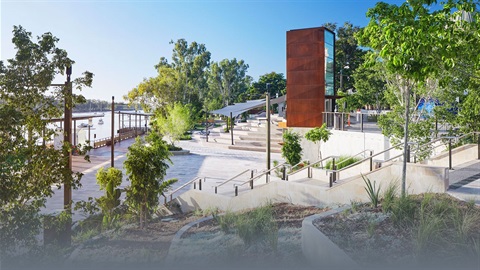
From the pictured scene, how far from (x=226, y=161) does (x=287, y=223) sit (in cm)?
1739

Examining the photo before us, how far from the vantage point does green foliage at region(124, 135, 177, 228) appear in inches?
432

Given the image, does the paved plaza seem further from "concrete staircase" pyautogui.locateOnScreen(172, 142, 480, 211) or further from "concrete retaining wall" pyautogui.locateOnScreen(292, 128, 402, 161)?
"concrete retaining wall" pyautogui.locateOnScreen(292, 128, 402, 161)

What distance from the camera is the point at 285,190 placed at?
1093 centimetres

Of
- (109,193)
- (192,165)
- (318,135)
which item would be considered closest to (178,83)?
(192,165)

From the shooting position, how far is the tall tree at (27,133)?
7141 mm

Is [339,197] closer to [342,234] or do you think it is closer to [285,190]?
[285,190]

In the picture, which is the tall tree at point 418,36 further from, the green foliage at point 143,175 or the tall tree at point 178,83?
the tall tree at point 178,83

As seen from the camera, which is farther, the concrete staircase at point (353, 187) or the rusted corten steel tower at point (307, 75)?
the rusted corten steel tower at point (307, 75)

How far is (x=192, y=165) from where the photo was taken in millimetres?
24453

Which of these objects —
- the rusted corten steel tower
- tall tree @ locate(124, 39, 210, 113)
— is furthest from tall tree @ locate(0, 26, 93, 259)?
tall tree @ locate(124, 39, 210, 113)

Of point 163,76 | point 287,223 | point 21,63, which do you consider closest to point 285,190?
point 287,223

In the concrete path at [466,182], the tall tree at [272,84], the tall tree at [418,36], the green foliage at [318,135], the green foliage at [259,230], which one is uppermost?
the tall tree at [272,84]

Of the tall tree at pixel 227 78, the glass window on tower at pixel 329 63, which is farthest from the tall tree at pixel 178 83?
the glass window on tower at pixel 329 63

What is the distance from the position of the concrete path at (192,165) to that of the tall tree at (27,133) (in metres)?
5.06
